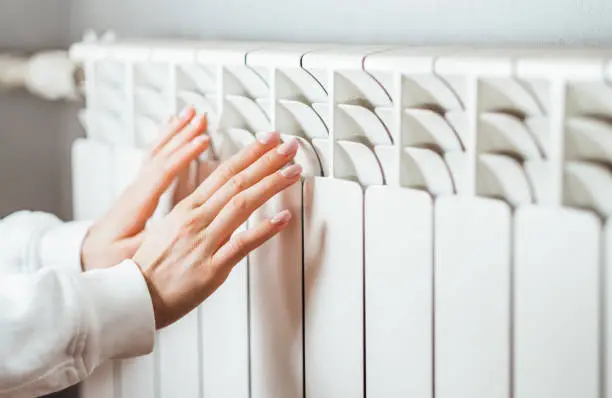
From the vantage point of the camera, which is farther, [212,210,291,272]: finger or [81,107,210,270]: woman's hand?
[81,107,210,270]: woman's hand

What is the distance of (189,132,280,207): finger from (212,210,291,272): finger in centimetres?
6

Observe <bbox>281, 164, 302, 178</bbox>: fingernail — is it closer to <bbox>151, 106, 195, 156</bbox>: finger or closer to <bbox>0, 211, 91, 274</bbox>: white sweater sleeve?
<bbox>151, 106, 195, 156</bbox>: finger

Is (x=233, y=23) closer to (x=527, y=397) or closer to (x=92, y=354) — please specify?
(x=92, y=354)

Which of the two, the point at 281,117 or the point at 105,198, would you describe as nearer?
the point at 281,117

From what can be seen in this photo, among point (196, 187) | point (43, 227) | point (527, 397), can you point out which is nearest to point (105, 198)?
point (43, 227)

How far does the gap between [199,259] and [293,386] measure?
6.2 inches

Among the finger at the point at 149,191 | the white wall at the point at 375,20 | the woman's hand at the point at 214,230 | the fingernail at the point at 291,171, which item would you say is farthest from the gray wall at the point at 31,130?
the fingernail at the point at 291,171

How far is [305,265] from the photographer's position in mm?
852

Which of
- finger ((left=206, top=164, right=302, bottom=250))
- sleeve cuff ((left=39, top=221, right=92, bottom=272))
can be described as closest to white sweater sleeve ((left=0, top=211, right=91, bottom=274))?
sleeve cuff ((left=39, top=221, right=92, bottom=272))

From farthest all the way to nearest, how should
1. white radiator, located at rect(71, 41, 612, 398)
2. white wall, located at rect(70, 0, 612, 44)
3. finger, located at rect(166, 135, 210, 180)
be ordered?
finger, located at rect(166, 135, 210, 180) < white wall, located at rect(70, 0, 612, 44) < white radiator, located at rect(71, 41, 612, 398)

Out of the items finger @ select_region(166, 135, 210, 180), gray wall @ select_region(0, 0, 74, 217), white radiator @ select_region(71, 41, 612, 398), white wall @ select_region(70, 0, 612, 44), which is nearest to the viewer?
white radiator @ select_region(71, 41, 612, 398)

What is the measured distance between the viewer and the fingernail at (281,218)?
2.73 feet

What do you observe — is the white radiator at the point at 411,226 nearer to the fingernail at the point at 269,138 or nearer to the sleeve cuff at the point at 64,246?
the fingernail at the point at 269,138

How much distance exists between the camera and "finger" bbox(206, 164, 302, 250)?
0.83 meters
